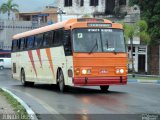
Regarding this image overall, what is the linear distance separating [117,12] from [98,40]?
122 feet

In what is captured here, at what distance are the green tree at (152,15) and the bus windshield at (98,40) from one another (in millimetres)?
27175

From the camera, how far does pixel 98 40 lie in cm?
2083

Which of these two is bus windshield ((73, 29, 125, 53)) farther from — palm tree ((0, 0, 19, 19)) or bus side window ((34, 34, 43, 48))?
palm tree ((0, 0, 19, 19))

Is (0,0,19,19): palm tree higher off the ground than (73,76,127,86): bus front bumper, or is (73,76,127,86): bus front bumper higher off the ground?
(0,0,19,19): palm tree

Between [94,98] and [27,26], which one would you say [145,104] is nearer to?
[94,98]

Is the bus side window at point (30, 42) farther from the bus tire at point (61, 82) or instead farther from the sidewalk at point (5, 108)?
the sidewalk at point (5, 108)

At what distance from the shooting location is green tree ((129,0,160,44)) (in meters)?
47.9

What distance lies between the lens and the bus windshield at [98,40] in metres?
20.6

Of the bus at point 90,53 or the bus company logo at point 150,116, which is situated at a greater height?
the bus at point 90,53

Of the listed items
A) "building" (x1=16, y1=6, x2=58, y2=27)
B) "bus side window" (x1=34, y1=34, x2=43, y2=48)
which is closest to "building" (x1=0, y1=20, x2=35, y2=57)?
"building" (x1=16, y1=6, x2=58, y2=27)

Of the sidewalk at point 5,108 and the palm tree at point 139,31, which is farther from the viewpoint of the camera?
the palm tree at point 139,31

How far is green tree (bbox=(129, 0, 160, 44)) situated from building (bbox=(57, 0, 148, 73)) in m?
4.24

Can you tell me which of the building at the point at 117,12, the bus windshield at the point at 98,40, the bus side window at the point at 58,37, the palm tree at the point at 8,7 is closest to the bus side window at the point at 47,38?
the bus side window at the point at 58,37

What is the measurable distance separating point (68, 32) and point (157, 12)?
28.5 meters
